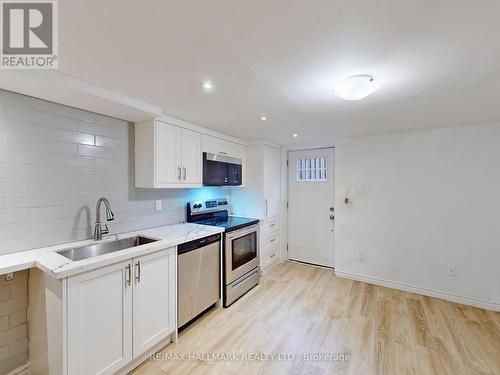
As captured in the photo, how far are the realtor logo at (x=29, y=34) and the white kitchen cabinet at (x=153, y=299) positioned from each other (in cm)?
145

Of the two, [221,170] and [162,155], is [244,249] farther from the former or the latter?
[162,155]

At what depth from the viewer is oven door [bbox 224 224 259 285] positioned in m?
2.69

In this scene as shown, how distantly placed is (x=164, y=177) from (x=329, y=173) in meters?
2.72

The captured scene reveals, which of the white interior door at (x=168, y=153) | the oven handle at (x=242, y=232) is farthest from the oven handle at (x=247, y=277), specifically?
the white interior door at (x=168, y=153)

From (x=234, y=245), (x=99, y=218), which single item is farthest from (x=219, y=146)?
(x=99, y=218)

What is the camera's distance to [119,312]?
1646mm

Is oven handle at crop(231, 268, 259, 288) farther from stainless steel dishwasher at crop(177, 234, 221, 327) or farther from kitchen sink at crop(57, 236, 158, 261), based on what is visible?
kitchen sink at crop(57, 236, 158, 261)

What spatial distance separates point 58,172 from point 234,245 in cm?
191

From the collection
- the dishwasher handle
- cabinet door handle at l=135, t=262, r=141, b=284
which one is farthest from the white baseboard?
cabinet door handle at l=135, t=262, r=141, b=284

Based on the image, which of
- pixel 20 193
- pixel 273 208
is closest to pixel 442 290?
pixel 273 208

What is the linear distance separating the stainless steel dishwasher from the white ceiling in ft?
4.66

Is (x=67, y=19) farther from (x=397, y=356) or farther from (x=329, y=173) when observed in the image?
(x=329, y=173)

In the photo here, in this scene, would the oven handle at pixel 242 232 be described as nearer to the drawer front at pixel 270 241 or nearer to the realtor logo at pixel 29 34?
the drawer front at pixel 270 241

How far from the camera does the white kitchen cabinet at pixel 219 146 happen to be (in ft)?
9.40
